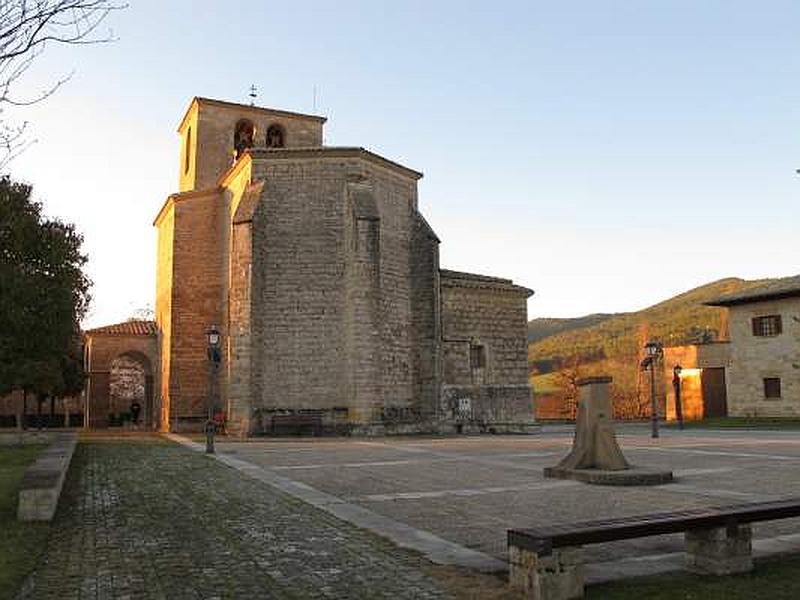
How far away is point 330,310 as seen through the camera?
24.8 m

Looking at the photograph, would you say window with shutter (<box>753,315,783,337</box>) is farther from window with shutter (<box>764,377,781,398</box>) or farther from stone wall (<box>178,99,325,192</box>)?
stone wall (<box>178,99,325,192</box>)

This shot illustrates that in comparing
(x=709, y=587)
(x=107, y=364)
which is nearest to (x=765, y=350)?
(x=107, y=364)

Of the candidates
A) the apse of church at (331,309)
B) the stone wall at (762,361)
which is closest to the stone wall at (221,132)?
the apse of church at (331,309)

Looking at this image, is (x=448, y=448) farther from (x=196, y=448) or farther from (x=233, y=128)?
(x=233, y=128)

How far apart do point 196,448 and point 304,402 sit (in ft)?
21.3

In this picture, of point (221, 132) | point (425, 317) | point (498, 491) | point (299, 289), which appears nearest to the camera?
point (498, 491)

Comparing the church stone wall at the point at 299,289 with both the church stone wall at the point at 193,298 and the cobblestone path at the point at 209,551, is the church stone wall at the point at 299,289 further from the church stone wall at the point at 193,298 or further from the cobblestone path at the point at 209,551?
the cobblestone path at the point at 209,551

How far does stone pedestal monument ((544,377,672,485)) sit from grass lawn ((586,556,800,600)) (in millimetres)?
5322

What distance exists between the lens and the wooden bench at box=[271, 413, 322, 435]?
24109 mm

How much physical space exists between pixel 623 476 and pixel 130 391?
167 ft

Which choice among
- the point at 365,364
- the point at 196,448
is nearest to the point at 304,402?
the point at 365,364

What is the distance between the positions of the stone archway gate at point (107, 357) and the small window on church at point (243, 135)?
30.9 feet

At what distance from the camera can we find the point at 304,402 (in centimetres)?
2434

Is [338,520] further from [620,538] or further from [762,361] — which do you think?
[762,361]
